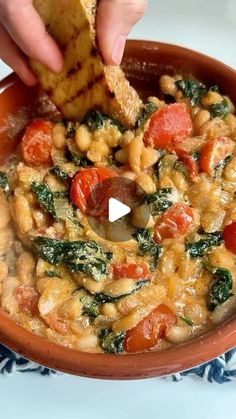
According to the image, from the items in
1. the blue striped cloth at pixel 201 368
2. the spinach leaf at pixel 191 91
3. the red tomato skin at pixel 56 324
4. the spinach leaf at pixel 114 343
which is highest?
the spinach leaf at pixel 191 91

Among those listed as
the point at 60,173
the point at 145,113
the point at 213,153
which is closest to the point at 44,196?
the point at 60,173

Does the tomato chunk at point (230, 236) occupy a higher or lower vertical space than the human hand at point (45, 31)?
lower

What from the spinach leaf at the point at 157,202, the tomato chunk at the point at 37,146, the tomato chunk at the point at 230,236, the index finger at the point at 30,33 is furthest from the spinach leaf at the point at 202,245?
the index finger at the point at 30,33

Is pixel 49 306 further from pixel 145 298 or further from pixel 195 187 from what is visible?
pixel 195 187

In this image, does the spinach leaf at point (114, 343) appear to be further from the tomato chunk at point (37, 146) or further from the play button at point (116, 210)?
the tomato chunk at point (37, 146)

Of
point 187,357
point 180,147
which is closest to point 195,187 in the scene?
point 180,147

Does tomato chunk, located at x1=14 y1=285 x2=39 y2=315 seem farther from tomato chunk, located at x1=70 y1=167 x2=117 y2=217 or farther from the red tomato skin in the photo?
→ tomato chunk, located at x1=70 y1=167 x2=117 y2=217
